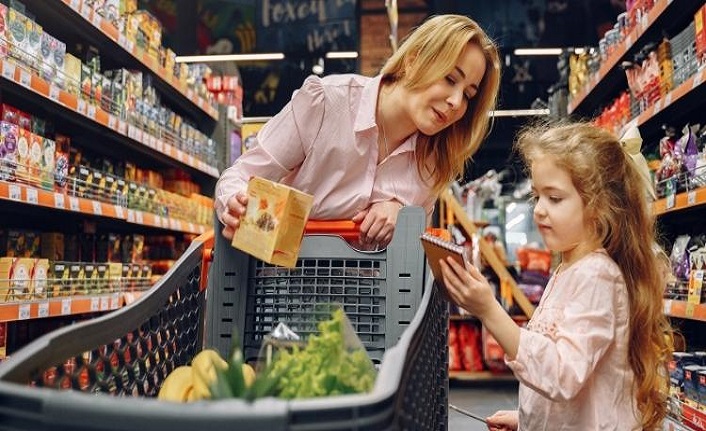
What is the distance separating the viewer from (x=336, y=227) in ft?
4.59

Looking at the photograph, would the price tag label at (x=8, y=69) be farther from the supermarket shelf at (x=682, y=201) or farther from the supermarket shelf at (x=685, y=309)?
the supermarket shelf at (x=685, y=309)

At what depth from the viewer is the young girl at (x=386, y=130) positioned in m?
1.44

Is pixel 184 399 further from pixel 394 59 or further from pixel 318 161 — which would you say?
pixel 394 59

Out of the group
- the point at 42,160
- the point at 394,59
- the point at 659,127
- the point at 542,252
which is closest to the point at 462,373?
the point at 542,252

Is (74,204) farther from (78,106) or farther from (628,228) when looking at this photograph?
(628,228)

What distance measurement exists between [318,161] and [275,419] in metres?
1.01

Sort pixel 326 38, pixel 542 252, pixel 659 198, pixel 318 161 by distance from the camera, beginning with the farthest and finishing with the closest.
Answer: pixel 326 38 < pixel 542 252 < pixel 659 198 < pixel 318 161

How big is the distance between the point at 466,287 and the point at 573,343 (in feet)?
0.79

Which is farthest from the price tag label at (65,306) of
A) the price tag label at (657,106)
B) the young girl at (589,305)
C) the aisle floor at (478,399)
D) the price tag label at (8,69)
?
the price tag label at (657,106)

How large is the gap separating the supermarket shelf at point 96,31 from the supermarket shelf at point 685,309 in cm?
277

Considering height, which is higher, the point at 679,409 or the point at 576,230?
the point at 576,230

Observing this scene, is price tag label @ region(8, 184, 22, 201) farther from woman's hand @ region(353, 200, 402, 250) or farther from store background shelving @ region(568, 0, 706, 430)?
store background shelving @ region(568, 0, 706, 430)

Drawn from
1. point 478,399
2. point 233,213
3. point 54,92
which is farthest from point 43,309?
point 478,399

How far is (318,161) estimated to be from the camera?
1521mm
